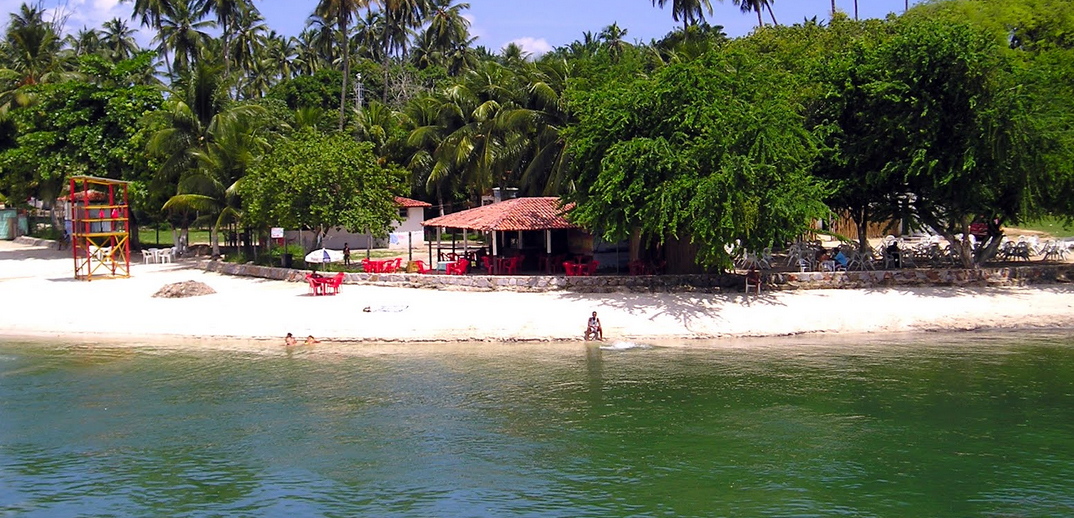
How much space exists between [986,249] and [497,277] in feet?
56.5

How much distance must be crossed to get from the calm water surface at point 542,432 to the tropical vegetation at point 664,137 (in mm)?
5933

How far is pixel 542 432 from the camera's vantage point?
62.8 ft

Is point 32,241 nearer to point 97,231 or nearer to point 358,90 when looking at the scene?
point 97,231

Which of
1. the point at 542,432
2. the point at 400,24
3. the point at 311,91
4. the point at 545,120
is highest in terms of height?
the point at 400,24

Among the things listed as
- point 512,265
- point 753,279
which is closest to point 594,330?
point 753,279

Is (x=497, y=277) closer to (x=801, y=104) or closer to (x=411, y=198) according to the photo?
(x=801, y=104)

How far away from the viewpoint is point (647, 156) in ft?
95.2

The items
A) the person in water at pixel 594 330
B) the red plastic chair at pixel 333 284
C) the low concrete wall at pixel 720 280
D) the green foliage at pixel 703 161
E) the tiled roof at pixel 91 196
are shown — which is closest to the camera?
the person in water at pixel 594 330

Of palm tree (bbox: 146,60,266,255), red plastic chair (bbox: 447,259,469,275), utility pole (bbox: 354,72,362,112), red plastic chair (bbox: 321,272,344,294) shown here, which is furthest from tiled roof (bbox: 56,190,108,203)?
utility pole (bbox: 354,72,362,112)

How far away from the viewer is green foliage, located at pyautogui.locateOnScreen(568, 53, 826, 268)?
93.5 ft

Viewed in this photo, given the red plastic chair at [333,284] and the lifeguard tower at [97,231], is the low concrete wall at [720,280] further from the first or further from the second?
the lifeguard tower at [97,231]

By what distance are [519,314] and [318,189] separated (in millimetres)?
→ 10582

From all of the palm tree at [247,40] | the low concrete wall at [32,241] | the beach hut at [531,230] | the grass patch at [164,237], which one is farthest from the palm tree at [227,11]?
the beach hut at [531,230]

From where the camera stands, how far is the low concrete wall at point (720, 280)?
103ft
